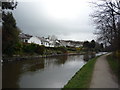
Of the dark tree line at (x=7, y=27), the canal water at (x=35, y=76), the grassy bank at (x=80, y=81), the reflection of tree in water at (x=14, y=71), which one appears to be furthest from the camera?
the dark tree line at (x=7, y=27)

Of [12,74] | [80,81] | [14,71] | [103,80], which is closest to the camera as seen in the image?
[103,80]

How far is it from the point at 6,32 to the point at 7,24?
1253 millimetres

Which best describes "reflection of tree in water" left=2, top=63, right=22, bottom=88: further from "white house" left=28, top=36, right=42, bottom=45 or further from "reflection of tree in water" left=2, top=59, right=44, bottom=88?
"white house" left=28, top=36, right=42, bottom=45

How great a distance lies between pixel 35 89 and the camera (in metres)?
11.4

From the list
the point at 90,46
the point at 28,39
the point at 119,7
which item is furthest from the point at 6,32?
the point at 90,46

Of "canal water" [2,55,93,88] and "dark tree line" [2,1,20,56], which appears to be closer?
"canal water" [2,55,93,88]

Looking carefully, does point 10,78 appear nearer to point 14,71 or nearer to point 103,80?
point 14,71

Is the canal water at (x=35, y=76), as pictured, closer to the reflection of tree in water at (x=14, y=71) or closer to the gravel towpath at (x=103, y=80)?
the reflection of tree in water at (x=14, y=71)

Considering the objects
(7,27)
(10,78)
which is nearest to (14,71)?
(10,78)

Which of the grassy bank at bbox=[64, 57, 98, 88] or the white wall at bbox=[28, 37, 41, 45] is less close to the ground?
the white wall at bbox=[28, 37, 41, 45]

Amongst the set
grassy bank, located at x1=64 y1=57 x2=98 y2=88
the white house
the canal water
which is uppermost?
the white house

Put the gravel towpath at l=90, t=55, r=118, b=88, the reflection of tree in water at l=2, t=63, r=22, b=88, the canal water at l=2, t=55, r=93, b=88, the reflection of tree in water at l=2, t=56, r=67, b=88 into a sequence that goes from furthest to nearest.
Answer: the reflection of tree in water at l=2, t=56, r=67, b=88 < the canal water at l=2, t=55, r=93, b=88 < the reflection of tree in water at l=2, t=63, r=22, b=88 < the gravel towpath at l=90, t=55, r=118, b=88

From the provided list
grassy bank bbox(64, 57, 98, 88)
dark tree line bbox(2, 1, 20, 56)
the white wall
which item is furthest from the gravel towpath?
the white wall

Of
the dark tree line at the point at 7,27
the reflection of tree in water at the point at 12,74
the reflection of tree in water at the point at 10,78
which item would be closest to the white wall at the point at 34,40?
the dark tree line at the point at 7,27
